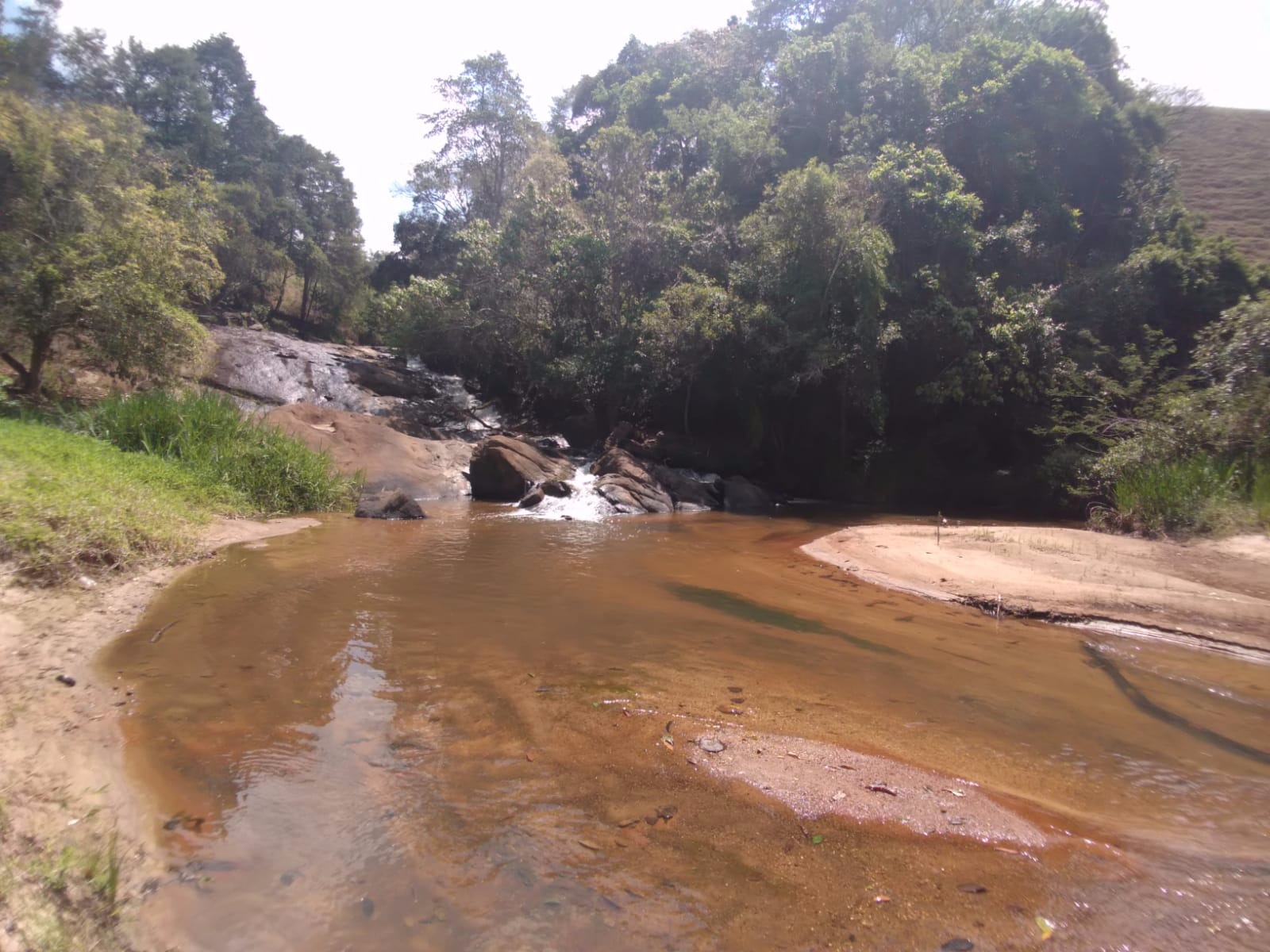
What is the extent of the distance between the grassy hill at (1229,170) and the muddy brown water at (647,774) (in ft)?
67.5

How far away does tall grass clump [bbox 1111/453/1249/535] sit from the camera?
9000mm

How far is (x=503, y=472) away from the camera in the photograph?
54.9ft

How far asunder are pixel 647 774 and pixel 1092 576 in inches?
265

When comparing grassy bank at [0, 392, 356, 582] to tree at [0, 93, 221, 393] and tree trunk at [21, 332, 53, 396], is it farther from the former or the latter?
tree trunk at [21, 332, 53, 396]

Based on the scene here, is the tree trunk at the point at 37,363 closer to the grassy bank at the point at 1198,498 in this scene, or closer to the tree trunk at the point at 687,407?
the tree trunk at the point at 687,407

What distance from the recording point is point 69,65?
32.8m

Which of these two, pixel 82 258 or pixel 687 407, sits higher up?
pixel 82 258

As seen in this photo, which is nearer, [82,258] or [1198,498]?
[1198,498]

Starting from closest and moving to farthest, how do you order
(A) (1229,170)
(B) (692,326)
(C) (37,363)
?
1. (C) (37,363)
2. (B) (692,326)
3. (A) (1229,170)

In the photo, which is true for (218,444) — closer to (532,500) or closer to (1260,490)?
(532,500)

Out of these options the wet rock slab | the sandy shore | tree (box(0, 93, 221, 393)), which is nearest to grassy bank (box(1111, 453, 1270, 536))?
the sandy shore

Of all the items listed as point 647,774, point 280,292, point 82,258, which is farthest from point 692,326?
point 280,292

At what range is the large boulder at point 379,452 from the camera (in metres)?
15.4

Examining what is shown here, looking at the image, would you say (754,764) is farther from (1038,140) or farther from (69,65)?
(69,65)
